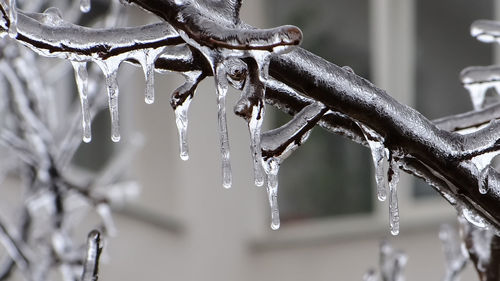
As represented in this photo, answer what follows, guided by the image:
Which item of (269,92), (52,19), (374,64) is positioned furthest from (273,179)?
(374,64)

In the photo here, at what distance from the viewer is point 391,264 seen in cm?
92

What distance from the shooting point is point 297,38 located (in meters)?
0.39

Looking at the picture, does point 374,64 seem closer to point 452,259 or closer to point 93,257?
point 452,259

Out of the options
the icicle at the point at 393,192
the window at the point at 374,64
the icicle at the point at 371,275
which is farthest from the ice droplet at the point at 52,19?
the window at the point at 374,64

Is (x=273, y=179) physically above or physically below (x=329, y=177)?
below

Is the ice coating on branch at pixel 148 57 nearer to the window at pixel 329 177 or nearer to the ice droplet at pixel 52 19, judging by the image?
the ice droplet at pixel 52 19

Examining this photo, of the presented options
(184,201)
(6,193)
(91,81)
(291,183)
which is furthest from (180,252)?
(91,81)

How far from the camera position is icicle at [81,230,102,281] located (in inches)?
22.6

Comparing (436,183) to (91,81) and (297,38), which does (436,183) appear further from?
(91,81)

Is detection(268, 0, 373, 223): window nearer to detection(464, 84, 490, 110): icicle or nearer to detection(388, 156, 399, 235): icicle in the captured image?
detection(464, 84, 490, 110): icicle

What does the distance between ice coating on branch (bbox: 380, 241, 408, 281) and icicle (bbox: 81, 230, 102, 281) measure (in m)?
0.42

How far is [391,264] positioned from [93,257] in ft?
1.49

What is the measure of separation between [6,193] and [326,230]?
72.6 inches

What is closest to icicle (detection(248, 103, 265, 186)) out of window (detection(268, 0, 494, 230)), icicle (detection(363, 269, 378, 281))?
icicle (detection(363, 269, 378, 281))
